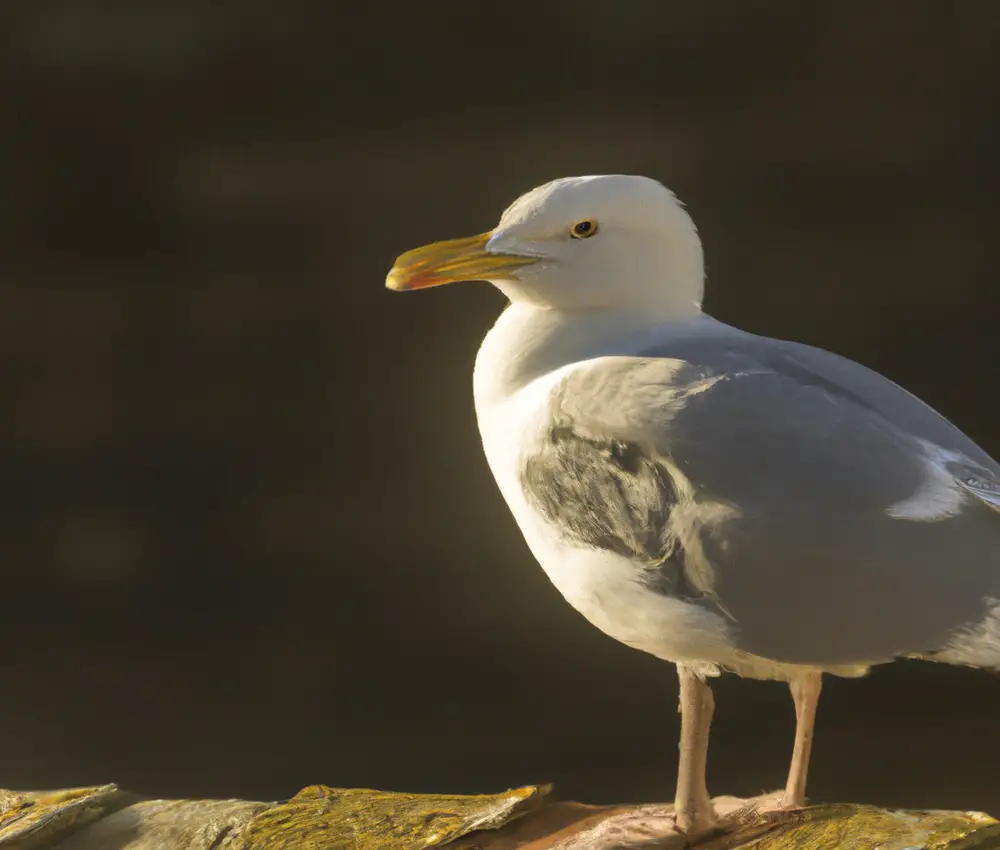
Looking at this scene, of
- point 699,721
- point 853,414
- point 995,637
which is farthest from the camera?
point 699,721

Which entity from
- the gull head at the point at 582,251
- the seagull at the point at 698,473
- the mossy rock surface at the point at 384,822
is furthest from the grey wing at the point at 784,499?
the mossy rock surface at the point at 384,822

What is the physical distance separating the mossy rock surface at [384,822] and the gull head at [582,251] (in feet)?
2.42

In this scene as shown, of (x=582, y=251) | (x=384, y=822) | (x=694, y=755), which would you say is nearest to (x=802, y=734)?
(x=694, y=755)

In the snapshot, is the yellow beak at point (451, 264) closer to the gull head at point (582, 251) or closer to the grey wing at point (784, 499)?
the gull head at point (582, 251)

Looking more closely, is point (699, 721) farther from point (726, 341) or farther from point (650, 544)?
point (726, 341)

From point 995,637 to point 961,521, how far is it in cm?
15

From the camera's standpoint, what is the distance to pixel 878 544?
1960 millimetres

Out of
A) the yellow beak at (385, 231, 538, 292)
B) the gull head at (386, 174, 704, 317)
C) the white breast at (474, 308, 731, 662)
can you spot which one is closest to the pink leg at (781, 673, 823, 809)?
the white breast at (474, 308, 731, 662)

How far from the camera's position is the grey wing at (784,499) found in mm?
1960

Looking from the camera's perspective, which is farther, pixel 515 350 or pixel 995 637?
pixel 515 350

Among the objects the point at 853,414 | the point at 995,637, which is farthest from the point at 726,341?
the point at 995,637

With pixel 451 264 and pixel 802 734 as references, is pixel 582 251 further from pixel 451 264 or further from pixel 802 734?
pixel 802 734

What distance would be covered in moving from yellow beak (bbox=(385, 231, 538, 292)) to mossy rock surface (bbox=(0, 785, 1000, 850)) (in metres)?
0.78

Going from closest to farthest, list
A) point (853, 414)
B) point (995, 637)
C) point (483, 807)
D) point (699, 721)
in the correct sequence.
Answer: point (995, 637) < point (853, 414) < point (699, 721) < point (483, 807)
